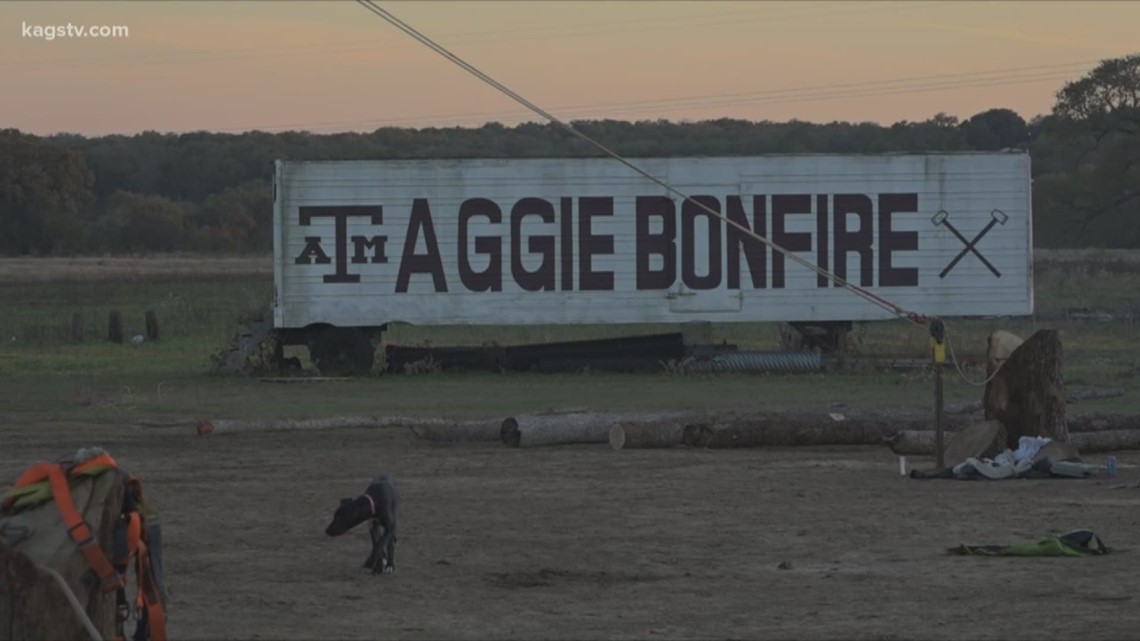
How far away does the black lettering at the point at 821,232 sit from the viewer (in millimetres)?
31312

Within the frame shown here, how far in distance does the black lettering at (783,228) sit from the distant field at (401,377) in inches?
71.1

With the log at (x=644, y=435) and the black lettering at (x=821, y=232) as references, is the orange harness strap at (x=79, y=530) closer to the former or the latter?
the log at (x=644, y=435)

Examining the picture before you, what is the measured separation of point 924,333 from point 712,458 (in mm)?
19907

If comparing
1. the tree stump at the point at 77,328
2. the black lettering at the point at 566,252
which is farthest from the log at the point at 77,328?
the black lettering at the point at 566,252

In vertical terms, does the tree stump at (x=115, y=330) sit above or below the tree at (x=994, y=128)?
below

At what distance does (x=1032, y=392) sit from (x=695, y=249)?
14.4 m

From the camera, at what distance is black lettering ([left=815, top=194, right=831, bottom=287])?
31.3m

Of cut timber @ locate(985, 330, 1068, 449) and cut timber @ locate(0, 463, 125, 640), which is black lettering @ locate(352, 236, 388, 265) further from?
cut timber @ locate(0, 463, 125, 640)

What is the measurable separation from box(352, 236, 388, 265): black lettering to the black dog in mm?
19882

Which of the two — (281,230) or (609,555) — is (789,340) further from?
(609,555)

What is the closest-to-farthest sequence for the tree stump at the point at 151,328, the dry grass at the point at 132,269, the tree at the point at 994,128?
1. the tree stump at the point at 151,328
2. the dry grass at the point at 132,269
3. the tree at the point at 994,128

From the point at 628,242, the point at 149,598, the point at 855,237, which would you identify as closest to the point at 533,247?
the point at 628,242

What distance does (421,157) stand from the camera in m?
48.6

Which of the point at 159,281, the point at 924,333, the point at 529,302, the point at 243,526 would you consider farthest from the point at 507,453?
the point at 159,281
